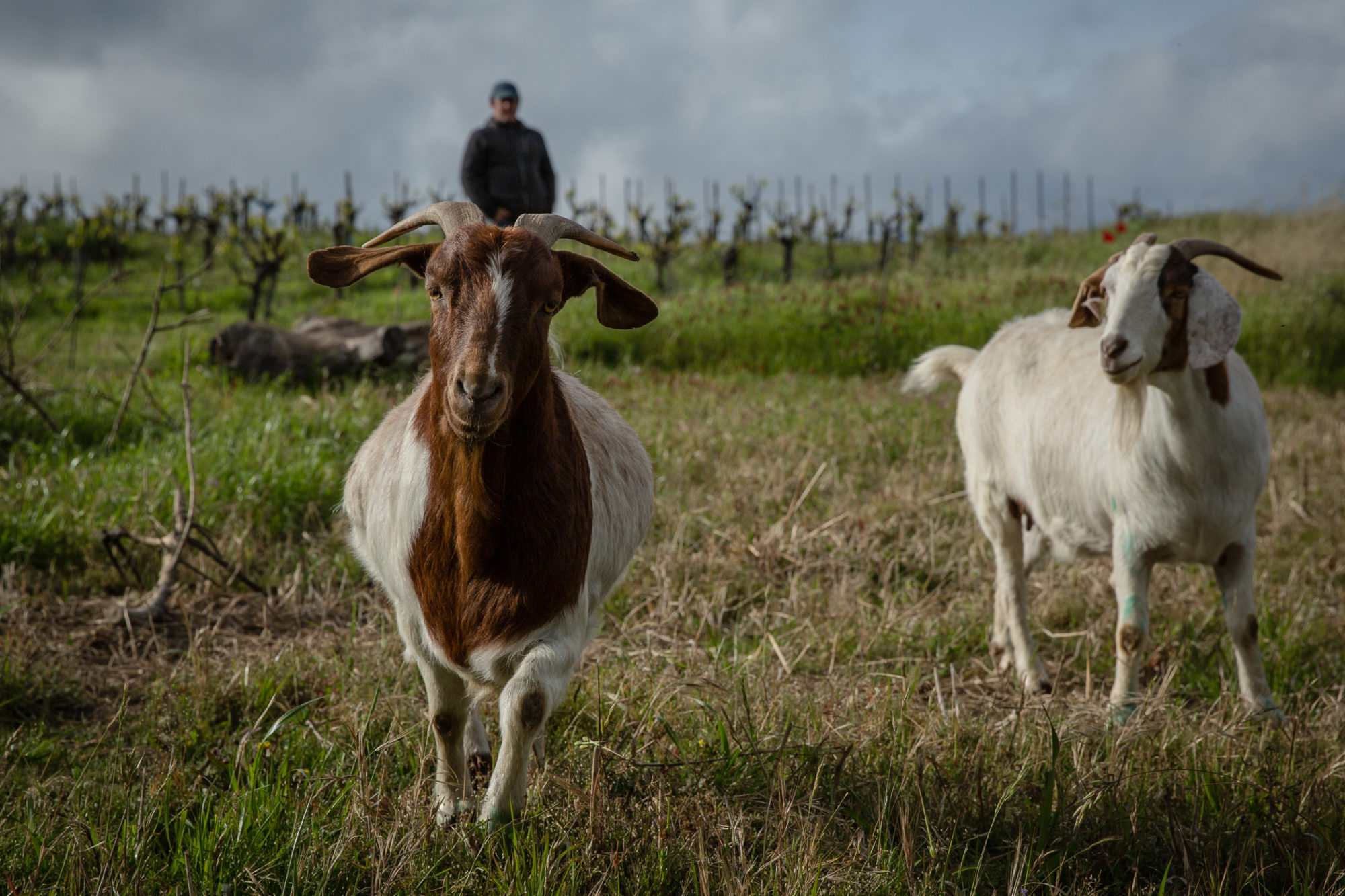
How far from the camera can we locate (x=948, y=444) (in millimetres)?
7008

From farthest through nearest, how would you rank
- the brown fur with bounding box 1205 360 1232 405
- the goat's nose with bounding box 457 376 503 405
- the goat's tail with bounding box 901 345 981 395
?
the goat's tail with bounding box 901 345 981 395
the brown fur with bounding box 1205 360 1232 405
the goat's nose with bounding box 457 376 503 405

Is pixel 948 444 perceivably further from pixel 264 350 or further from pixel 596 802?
pixel 264 350

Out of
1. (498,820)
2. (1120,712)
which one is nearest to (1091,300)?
(1120,712)

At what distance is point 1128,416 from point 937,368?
157 cm

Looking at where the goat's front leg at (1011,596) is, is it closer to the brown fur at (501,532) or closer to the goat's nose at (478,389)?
the brown fur at (501,532)

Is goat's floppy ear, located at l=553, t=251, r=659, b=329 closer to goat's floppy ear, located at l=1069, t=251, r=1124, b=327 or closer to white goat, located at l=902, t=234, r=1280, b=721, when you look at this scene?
white goat, located at l=902, t=234, r=1280, b=721

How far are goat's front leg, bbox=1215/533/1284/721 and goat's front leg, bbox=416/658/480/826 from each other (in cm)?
308

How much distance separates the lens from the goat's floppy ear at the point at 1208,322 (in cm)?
333

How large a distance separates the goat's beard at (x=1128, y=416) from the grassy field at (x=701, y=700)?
0.91m

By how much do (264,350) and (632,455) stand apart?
264 inches

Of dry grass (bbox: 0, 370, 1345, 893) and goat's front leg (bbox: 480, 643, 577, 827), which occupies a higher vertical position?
goat's front leg (bbox: 480, 643, 577, 827)

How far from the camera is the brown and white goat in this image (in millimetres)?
2137

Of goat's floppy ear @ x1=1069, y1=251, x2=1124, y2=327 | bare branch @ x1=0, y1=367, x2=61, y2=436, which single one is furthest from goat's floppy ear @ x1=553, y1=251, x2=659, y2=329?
bare branch @ x1=0, y1=367, x2=61, y2=436

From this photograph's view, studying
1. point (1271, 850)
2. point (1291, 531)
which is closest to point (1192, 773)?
point (1271, 850)
